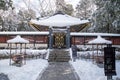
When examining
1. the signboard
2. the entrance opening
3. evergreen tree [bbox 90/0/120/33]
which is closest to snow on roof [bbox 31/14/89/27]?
evergreen tree [bbox 90/0/120/33]

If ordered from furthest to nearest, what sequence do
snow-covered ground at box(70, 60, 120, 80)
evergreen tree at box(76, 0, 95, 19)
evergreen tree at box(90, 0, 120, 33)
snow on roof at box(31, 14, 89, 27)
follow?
evergreen tree at box(76, 0, 95, 19), evergreen tree at box(90, 0, 120, 33), snow on roof at box(31, 14, 89, 27), snow-covered ground at box(70, 60, 120, 80)

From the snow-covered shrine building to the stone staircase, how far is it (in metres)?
1.22

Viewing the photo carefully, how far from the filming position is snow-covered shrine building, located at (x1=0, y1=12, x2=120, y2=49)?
56.3 ft

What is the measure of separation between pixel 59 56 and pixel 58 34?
19.5 ft

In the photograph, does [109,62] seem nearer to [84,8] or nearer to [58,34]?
[58,34]

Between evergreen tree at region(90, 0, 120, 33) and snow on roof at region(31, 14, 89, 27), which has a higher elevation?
evergreen tree at region(90, 0, 120, 33)

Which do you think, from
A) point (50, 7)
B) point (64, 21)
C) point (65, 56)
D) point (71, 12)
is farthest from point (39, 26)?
point (71, 12)

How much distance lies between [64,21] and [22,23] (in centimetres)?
3493

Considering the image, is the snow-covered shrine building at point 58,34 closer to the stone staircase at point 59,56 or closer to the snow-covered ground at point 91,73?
the stone staircase at point 59,56

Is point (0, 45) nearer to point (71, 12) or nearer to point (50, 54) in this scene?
point (50, 54)

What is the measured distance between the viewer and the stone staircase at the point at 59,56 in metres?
24.8

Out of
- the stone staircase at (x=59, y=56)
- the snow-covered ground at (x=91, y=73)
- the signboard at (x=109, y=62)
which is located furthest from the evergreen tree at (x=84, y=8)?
the signboard at (x=109, y=62)

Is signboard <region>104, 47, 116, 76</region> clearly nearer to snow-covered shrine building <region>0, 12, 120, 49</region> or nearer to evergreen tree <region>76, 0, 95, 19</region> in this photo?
snow-covered shrine building <region>0, 12, 120, 49</region>

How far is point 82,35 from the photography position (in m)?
39.1
